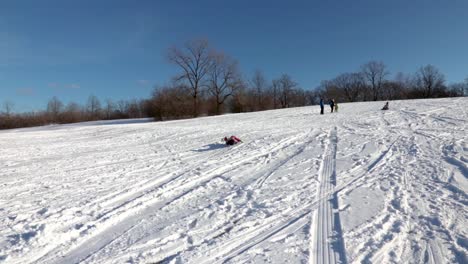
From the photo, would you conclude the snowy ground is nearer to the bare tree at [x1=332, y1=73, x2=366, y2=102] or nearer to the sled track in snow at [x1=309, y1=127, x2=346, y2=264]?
the sled track in snow at [x1=309, y1=127, x2=346, y2=264]

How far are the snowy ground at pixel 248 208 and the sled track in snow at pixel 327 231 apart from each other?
0.06 feet

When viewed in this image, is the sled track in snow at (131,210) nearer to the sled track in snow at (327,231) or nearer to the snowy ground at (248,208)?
the snowy ground at (248,208)

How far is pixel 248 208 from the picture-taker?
4.77 m

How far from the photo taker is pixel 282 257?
329 centimetres

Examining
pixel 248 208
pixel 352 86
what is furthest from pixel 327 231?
pixel 352 86

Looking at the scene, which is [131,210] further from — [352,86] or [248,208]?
[352,86]

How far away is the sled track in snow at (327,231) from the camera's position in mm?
3246

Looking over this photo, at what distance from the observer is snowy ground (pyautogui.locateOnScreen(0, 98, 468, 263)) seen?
11.3ft

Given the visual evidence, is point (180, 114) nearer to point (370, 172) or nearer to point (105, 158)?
point (105, 158)

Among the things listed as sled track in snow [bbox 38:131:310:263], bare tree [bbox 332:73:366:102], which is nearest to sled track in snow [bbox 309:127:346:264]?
sled track in snow [bbox 38:131:310:263]

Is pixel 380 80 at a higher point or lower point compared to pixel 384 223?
higher

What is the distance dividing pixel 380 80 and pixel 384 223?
8876 centimetres

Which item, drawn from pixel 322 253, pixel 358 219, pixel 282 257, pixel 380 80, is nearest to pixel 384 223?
pixel 358 219

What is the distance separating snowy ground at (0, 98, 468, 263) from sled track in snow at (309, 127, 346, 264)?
0.06 feet
